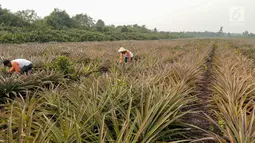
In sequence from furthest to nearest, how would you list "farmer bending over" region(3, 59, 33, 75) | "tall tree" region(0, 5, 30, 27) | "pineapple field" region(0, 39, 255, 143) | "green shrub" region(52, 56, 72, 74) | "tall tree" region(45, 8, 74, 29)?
1. "tall tree" region(45, 8, 74, 29)
2. "tall tree" region(0, 5, 30, 27)
3. "green shrub" region(52, 56, 72, 74)
4. "farmer bending over" region(3, 59, 33, 75)
5. "pineapple field" region(0, 39, 255, 143)

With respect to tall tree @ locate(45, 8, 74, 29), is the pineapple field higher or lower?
lower

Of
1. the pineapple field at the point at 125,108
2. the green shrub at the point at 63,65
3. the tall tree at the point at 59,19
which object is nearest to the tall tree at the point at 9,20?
the tall tree at the point at 59,19

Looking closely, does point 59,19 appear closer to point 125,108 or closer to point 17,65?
point 17,65

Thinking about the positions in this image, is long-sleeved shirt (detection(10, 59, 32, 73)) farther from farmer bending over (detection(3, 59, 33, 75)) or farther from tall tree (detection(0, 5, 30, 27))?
tall tree (detection(0, 5, 30, 27))

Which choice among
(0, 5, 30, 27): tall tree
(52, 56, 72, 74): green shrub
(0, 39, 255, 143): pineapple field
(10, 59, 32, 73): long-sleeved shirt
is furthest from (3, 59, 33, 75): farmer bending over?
(0, 5, 30, 27): tall tree

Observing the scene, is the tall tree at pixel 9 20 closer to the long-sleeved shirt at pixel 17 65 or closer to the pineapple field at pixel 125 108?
the pineapple field at pixel 125 108

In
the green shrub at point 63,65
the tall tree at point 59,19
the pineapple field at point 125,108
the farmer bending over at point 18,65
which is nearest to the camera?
the pineapple field at point 125,108

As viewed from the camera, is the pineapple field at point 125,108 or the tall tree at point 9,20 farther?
the tall tree at point 9,20

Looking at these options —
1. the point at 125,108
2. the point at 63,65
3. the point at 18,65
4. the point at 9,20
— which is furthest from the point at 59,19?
the point at 125,108

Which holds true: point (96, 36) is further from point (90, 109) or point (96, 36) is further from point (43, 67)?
point (90, 109)

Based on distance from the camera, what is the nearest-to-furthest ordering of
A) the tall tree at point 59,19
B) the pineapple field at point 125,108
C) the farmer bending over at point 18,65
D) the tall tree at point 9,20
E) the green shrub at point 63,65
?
the pineapple field at point 125,108
the farmer bending over at point 18,65
the green shrub at point 63,65
the tall tree at point 9,20
the tall tree at point 59,19

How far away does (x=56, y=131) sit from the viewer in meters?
1.80

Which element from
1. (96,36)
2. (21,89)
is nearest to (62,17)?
(96,36)

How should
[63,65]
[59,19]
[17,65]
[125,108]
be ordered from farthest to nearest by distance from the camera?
[59,19] < [63,65] < [17,65] < [125,108]
